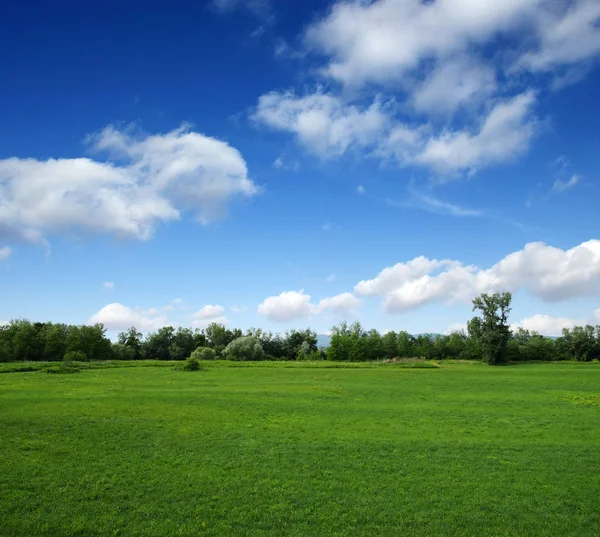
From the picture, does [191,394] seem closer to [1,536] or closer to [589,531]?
[1,536]

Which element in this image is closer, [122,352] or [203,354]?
[203,354]

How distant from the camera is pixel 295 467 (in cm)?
1748

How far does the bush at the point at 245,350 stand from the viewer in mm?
103000

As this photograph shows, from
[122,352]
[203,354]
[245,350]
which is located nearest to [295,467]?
[203,354]

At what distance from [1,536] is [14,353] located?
96.3m

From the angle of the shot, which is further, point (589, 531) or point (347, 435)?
point (347, 435)

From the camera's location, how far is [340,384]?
1791 inches

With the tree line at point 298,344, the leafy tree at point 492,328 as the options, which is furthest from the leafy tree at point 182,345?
the leafy tree at point 492,328

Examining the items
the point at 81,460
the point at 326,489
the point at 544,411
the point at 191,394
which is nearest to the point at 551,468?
the point at 326,489

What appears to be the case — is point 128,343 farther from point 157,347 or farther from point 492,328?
point 492,328

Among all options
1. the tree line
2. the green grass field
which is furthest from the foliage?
the green grass field

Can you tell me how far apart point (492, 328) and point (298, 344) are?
187 feet

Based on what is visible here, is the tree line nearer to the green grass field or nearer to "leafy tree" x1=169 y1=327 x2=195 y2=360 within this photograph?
"leafy tree" x1=169 y1=327 x2=195 y2=360

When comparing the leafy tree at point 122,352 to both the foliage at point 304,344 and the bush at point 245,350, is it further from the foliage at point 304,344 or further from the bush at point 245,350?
the bush at point 245,350
